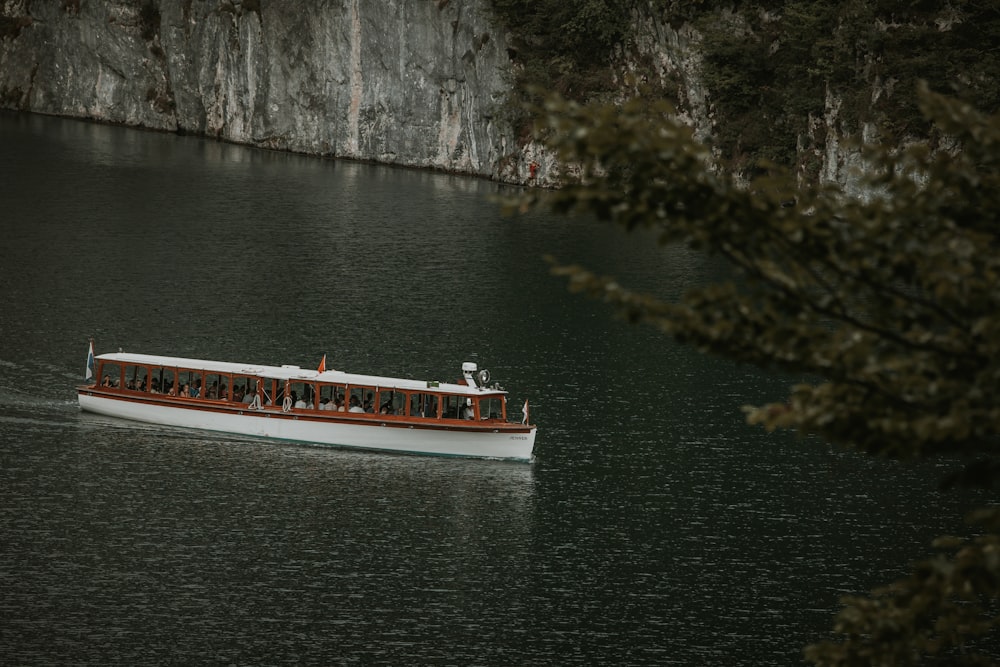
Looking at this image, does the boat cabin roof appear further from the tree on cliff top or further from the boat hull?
the tree on cliff top

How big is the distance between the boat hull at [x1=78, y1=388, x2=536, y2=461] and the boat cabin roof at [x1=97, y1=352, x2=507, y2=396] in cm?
149

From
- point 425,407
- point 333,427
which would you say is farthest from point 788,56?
point 333,427

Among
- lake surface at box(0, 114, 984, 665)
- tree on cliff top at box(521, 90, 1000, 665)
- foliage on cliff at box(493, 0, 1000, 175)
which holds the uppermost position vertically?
foliage on cliff at box(493, 0, 1000, 175)

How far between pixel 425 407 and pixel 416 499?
8.26 metres

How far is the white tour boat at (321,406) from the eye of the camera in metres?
64.6

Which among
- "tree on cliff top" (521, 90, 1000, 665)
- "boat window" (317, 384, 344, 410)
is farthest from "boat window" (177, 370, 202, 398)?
"tree on cliff top" (521, 90, 1000, 665)

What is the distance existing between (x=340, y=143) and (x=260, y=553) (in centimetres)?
10837

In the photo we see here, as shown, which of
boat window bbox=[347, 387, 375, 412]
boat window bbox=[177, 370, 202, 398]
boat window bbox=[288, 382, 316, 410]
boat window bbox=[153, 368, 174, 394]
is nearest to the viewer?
boat window bbox=[347, 387, 375, 412]

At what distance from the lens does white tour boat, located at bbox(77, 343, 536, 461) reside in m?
64.6

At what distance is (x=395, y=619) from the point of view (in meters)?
45.8

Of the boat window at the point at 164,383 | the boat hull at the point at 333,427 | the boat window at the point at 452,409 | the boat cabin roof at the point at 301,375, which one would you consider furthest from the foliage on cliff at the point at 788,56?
the boat window at the point at 164,383

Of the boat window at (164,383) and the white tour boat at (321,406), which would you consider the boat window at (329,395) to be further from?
the boat window at (164,383)

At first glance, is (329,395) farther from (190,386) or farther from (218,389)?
(190,386)

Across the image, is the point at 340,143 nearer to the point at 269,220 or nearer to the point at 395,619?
the point at 269,220
